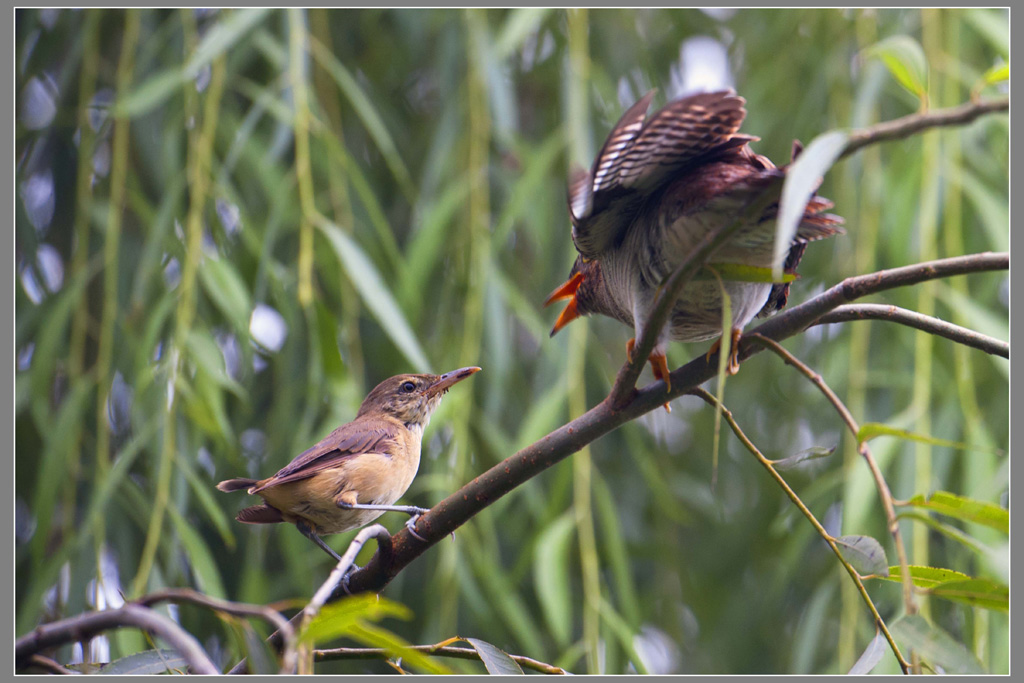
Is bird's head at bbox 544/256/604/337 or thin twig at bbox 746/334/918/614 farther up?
bird's head at bbox 544/256/604/337

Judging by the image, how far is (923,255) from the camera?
172 cm

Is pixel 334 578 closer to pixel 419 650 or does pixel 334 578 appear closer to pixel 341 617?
pixel 341 617

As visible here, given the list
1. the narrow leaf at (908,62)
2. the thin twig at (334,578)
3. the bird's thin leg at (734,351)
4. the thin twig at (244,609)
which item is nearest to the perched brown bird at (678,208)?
the bird's thin leg at (734,351)

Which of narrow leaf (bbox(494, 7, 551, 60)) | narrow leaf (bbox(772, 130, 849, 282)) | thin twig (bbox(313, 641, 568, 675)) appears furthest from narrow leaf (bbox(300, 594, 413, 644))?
narrow leaf (bbox(494, 7, 551, 60))

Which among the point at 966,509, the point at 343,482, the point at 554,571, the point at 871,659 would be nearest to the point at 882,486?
the point at 966,509

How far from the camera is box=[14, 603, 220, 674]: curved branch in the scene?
0.47 m

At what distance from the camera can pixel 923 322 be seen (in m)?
0.75

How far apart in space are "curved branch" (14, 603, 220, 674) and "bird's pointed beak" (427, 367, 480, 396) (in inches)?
21.2

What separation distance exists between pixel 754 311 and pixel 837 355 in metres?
1.03

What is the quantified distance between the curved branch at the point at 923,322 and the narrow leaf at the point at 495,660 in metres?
0.43

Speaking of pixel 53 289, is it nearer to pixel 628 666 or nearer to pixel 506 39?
pixel 506 39

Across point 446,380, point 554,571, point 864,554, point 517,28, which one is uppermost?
point 517,28

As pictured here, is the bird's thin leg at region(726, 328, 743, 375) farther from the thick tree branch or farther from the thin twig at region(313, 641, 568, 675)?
the thin twig at region(313, 641, 568, 675)

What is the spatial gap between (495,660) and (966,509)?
1.39 feet
